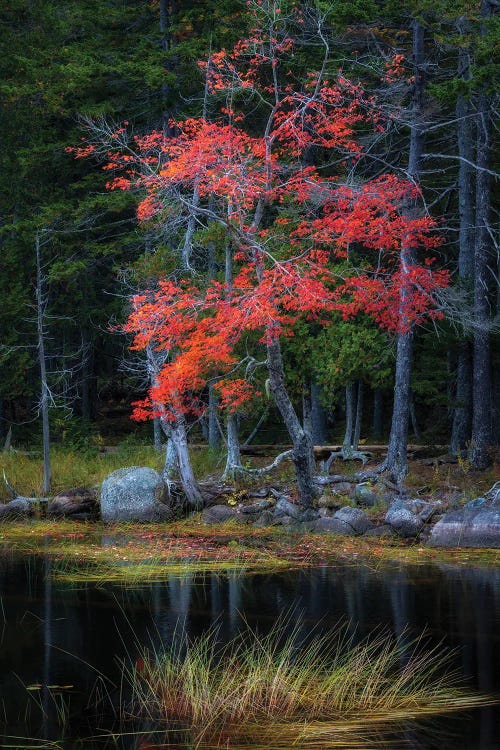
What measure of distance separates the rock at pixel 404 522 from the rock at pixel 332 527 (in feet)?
2.40

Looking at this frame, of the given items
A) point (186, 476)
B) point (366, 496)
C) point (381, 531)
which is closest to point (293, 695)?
point (381, 531)

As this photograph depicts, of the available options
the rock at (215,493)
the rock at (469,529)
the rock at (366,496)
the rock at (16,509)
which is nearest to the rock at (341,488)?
the rock at (366,496)

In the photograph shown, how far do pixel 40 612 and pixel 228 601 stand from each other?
7.97 feet

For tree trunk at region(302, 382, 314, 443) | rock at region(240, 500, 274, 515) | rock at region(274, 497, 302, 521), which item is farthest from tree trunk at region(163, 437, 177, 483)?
tree trunk at region(302, 382, 314, 443)

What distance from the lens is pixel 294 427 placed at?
16.9 m

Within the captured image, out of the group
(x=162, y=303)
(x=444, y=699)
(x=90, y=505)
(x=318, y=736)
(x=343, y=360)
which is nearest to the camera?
(x=318, y=736)

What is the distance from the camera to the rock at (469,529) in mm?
14805

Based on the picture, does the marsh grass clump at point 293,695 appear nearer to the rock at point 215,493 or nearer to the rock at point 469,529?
the rock at point 469,529

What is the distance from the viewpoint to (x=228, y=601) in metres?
11.7

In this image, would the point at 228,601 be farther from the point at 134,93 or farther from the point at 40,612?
the point at 134,93

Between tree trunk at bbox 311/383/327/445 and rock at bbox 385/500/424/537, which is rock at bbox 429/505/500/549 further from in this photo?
tree trunk at bbox 311/383/327/445

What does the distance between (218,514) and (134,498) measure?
1.78m

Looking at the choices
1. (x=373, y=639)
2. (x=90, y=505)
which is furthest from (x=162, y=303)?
(x=373, y=639)

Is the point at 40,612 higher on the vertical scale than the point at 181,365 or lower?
lower
